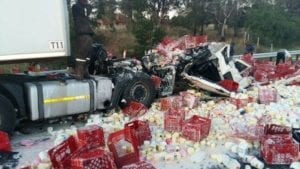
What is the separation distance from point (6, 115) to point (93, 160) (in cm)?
236

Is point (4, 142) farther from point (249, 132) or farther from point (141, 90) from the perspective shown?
point (249, 132)

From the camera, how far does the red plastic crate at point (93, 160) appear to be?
17.8ft

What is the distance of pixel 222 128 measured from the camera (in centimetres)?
793

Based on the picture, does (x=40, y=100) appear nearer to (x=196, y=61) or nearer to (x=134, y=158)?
(x=134, y=158)

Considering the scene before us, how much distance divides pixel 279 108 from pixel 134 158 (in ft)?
14.1

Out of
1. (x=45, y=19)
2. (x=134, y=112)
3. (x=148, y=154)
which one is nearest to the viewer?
(x=148, y=154)

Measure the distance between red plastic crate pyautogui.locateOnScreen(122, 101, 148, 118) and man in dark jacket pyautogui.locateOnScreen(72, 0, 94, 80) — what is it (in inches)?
44.1

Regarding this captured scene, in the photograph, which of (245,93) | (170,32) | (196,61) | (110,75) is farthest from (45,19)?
(170,32)

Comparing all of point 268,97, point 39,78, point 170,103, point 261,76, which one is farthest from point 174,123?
point 261,76

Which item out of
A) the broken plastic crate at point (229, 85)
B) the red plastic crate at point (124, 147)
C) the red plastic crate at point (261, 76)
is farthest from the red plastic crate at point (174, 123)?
the red plastic crate at point (261, 76)

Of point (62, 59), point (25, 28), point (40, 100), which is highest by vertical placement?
point (25, 28)

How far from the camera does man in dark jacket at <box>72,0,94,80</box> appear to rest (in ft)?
27.7

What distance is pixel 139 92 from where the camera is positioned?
9.51 metres

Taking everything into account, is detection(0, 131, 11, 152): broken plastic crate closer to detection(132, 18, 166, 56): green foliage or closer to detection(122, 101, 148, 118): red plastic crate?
detection(122, 101, 148, 118): red plastic crate
